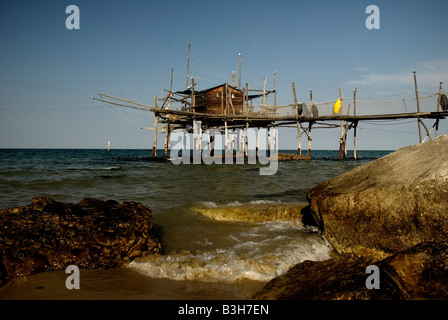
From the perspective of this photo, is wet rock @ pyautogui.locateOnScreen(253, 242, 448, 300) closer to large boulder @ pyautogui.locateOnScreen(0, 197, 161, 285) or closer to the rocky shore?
the rocky shore

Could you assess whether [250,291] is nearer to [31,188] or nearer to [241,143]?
[31,188]

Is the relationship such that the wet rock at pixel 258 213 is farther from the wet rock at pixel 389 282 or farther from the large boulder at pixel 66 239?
the wet rock at pixel 389 282

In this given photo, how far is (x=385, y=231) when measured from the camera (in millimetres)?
3531

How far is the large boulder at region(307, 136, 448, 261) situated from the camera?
125 inches

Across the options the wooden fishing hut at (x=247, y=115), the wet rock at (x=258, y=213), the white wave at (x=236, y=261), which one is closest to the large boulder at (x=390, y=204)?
the white wave at (x=236, y=261)

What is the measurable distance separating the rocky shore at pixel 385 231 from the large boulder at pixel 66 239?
2110 millimetres

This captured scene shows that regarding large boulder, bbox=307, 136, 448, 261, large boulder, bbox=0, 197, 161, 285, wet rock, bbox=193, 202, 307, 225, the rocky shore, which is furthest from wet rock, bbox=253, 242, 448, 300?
wet rock, bbox=193, 202, 307, 225

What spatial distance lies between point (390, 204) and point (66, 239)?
A: 441cm

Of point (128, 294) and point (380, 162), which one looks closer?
point (128, 294)

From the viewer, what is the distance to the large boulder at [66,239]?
3480 mm

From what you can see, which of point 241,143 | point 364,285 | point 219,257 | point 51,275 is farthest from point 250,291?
point 241,143

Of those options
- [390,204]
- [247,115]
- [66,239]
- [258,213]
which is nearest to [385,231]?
[390,204]
